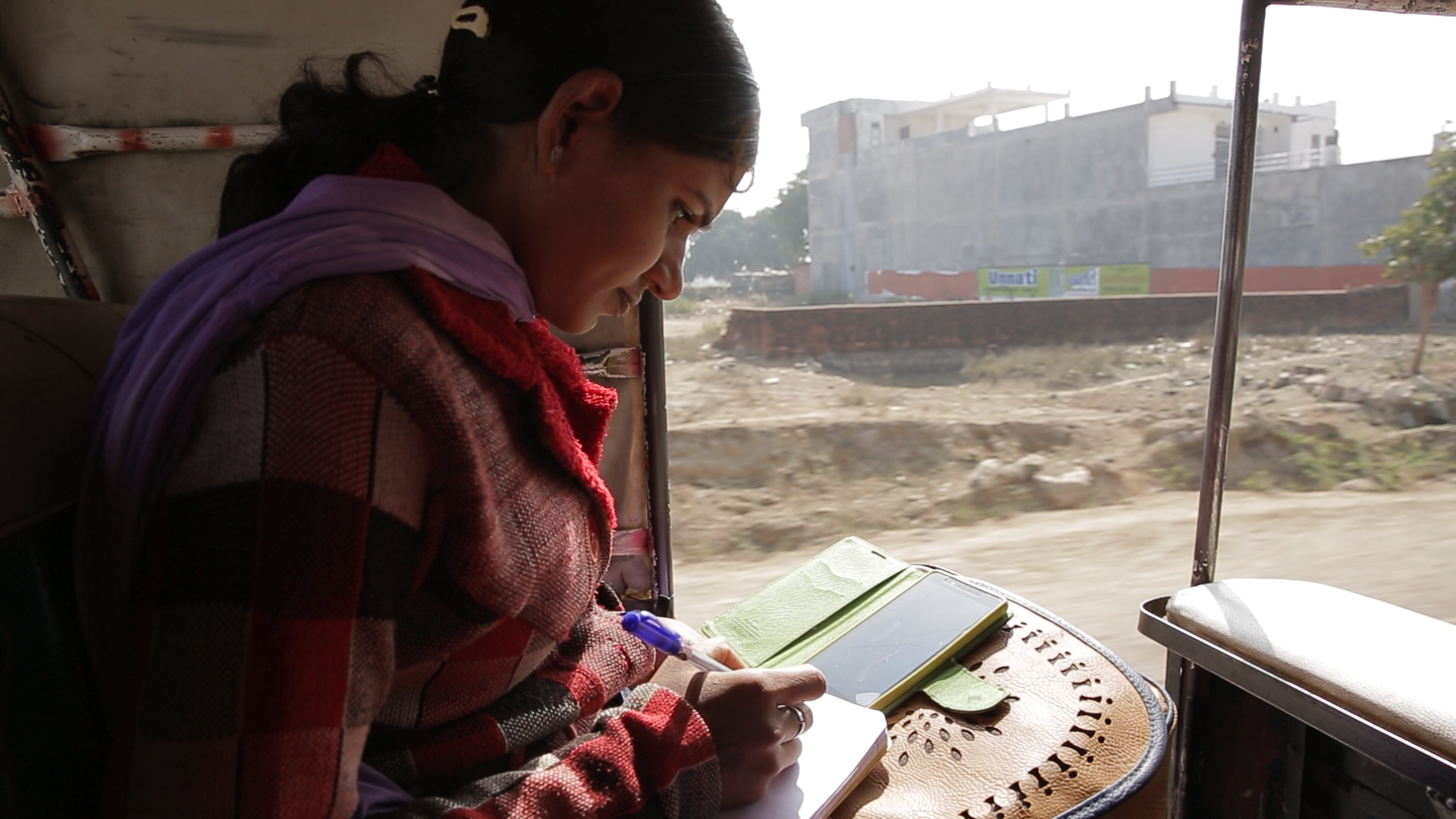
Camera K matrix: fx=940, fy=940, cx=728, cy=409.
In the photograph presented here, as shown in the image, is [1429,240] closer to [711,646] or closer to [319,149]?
[711,646]

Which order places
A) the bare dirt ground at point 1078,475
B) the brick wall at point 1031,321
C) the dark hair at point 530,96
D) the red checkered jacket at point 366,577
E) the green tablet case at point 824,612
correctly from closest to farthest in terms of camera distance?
the red checkered jacket at point 366,577 < the dark hair at point 530,96 < the green tablet case at point 824,612 < the bare dirt ground at point 1078,475 < the brick wall at point 1031,321

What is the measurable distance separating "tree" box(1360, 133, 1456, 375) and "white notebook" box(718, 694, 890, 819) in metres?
9.55

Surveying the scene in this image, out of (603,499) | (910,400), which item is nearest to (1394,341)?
(910,400)

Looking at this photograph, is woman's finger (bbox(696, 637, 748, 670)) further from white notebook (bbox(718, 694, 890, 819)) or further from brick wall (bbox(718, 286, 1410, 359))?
brick wall (bbox(718, 286, 1410, 359))

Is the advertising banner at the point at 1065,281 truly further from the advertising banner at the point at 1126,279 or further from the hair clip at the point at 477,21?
the hair clip at the point at 477,21

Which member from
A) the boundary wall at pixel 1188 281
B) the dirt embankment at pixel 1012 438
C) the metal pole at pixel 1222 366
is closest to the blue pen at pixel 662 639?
the metal pole at pixel 1222 366

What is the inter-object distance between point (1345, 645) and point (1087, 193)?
21557 mm

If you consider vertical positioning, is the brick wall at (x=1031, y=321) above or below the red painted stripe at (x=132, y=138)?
below

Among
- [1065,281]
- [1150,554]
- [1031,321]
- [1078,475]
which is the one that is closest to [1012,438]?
[1078,475]

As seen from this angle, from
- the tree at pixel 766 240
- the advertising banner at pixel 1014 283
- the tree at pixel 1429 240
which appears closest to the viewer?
the tree at pixel 1429 240

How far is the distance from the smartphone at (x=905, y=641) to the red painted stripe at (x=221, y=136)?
1334mm

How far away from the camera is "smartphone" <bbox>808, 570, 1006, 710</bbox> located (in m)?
1.24

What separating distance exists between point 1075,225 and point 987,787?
22071 mm

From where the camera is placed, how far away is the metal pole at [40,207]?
5.25 feet
